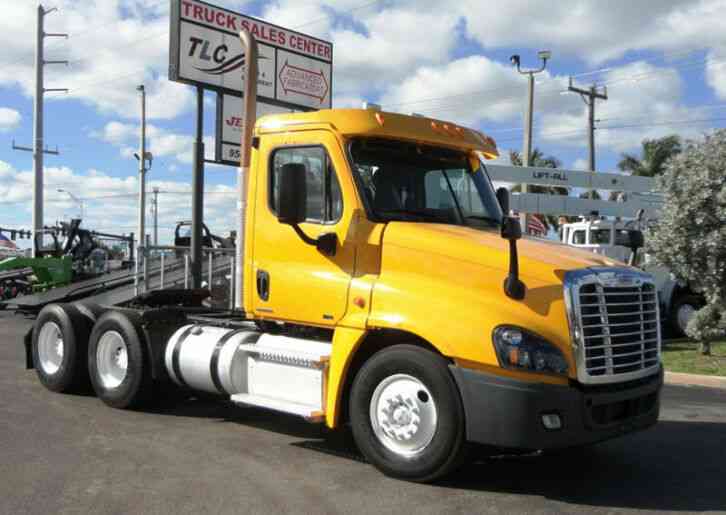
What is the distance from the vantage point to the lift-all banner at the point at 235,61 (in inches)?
535

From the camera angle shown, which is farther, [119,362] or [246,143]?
[119,362]

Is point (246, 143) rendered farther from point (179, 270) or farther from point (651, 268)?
point (651, 268)

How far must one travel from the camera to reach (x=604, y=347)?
5.34 meters

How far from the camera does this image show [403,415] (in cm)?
560

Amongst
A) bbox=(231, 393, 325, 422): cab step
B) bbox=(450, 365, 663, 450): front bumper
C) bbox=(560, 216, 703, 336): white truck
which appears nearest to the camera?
bbox=(450, 365, 663, 450): front bumper

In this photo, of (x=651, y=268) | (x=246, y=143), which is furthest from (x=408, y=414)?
(x=651, y=268)

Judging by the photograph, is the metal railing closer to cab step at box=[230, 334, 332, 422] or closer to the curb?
cab step at box=[230, 334, 332, 422]

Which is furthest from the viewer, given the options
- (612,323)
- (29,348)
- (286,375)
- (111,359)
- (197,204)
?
(197,204)

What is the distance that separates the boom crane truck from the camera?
5.16 meters

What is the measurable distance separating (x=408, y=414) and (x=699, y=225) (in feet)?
29.2

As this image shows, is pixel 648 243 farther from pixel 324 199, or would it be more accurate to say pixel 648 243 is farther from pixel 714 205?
pixel 324 199

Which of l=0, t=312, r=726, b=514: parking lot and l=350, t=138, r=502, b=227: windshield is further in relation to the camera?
l=350, t=138, r=502, b=227: windshield

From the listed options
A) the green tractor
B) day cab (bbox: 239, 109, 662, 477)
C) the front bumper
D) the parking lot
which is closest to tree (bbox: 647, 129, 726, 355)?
the parking lot

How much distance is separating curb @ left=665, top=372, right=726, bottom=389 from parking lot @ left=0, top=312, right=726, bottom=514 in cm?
354
